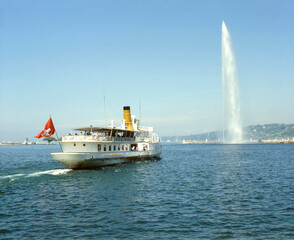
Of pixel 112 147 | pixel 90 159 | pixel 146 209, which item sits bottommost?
pixel 146 209

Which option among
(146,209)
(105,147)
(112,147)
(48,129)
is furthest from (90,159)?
(146,209)

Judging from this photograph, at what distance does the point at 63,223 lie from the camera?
17203 mm

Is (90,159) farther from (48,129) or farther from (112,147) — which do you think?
(48,129)

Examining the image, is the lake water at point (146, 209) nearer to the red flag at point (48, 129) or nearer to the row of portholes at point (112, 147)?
the red flag at point (48, 129)

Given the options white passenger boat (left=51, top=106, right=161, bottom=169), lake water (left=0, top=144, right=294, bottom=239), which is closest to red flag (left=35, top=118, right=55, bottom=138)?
white passenger boat (left=51, top=106, right=161, bottom=169)

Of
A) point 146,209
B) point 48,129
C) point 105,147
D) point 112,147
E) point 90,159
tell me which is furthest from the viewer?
point 112,147

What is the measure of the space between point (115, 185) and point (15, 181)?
1203 cm

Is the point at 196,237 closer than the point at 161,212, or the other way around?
the point at 196,237

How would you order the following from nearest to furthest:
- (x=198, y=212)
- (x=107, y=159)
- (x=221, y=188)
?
(x=198, y=212) < (x=221, y=188) < (x=107, y=159)

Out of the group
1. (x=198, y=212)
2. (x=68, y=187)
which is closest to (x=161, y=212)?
(x=198, y=212)

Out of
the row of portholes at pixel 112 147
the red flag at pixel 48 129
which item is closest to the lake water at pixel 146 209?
the red flag at pixel 48 129

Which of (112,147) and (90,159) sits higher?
(112,147)

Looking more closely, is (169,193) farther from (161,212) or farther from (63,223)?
(63,223)

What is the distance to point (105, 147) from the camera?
45.8m
